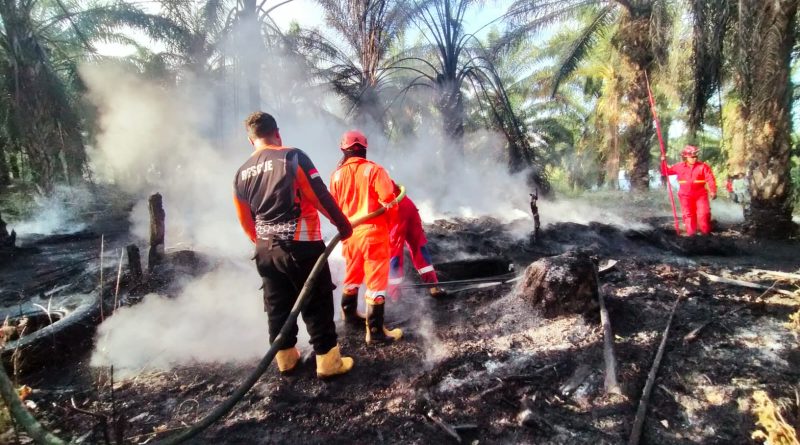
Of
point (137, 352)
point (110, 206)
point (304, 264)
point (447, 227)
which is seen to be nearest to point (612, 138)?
point (447, 227)

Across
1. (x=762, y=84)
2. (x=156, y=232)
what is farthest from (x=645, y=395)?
(x=762, y=84)

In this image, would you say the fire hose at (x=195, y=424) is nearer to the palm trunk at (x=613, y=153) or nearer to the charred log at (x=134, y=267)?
the charred log at (x=134, y=267)

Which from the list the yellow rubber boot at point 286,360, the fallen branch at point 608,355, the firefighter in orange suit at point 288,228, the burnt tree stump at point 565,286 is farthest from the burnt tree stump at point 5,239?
the fallen branch at point 608,355

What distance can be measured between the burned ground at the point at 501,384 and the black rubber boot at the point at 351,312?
0.11m

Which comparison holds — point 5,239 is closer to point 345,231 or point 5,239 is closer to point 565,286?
point 345,231

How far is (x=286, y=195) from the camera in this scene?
267cm

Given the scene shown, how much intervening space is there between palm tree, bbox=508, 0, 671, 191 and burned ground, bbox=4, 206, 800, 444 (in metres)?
8.73

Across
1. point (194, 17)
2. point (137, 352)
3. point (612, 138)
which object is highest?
point (194, 17)

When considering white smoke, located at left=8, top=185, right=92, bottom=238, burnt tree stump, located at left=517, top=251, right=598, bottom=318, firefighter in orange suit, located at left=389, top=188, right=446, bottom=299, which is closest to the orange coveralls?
firefighter in orange suit, located at left=389, top=188, right=446, bottom=299

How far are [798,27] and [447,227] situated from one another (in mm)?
6926

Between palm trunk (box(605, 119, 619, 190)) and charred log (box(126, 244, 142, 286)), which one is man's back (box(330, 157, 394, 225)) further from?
palm trunk (box(605, 119, 619, 190))

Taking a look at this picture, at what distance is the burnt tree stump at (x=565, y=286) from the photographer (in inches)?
134

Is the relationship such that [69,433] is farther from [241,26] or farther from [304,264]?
[241,26]

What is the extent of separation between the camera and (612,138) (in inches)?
508
